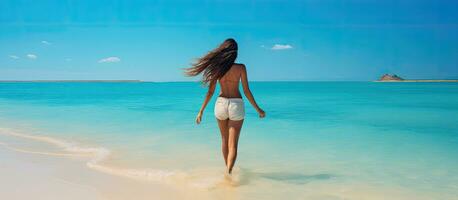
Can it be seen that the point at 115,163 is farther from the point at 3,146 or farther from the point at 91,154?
the point at 3,146

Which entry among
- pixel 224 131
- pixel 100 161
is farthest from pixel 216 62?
pixel 100 161

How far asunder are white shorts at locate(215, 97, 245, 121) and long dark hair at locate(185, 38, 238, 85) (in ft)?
0.96

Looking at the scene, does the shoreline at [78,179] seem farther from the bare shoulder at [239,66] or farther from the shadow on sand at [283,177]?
the bare shoulder at [239,66]

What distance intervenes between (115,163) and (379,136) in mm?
6600

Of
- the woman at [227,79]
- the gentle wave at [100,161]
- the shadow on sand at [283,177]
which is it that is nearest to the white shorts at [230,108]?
the woman at [227,79]

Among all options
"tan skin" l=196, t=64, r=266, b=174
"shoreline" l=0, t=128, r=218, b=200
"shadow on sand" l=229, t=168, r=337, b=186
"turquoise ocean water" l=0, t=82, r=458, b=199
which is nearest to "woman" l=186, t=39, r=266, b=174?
"tan skin" l=196, t=64, r=266, b=174

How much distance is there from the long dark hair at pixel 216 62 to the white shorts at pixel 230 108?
29 cm

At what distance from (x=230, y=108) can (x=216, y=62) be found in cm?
56

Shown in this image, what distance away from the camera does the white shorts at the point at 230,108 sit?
4.75 metres

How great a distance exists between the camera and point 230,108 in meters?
4.76

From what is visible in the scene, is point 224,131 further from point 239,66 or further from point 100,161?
point 100,161

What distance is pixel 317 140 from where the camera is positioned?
899 centimetres

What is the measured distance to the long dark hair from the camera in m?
4.65

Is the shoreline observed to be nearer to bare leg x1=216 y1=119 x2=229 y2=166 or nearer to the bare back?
bare leg x1=216 y1=119 x2=229 y2=166
